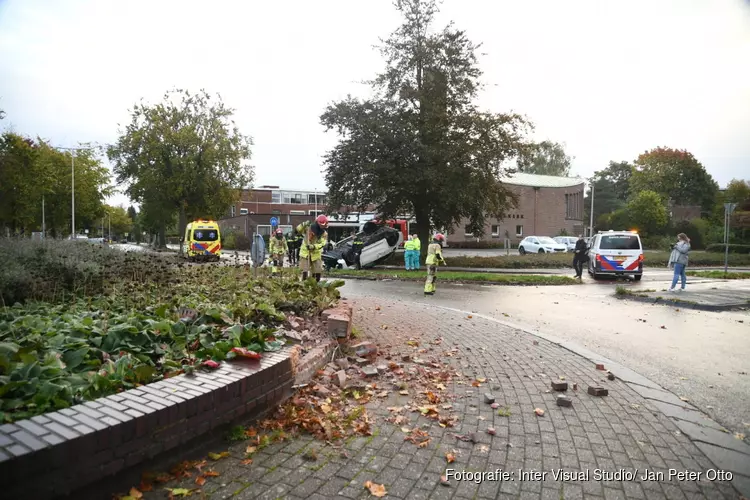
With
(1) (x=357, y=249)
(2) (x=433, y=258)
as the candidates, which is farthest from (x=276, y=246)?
(2) (x=433, y=258)

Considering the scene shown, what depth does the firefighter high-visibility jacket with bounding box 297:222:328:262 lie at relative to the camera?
10422mm

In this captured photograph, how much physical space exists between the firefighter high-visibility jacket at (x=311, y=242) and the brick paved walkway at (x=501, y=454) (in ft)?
20.1

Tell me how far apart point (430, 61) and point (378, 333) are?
69.2 ft

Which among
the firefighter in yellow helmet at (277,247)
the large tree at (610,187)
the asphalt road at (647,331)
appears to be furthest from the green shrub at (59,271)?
the large tree at (610,187)

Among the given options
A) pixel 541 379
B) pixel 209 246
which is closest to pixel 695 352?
pixel 541 379

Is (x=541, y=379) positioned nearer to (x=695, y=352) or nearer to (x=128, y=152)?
(x=695, y=352)

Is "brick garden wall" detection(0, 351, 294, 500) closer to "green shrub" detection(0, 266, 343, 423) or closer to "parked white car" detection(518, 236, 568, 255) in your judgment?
"green shrub" detection(0, 266, 343, 423)

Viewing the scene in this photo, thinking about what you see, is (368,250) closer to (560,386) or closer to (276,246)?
(276,246)

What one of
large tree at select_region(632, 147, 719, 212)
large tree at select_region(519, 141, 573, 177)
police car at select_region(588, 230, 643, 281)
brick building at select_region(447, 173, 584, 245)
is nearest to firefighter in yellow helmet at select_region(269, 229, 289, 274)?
police car at select_region(588, 230, 643, 281)

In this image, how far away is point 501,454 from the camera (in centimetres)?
321

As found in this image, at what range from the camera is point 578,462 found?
10.2 feet

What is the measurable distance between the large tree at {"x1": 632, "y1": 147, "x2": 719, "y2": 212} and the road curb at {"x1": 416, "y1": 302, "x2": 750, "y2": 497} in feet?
237

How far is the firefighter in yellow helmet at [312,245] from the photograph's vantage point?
34.1 ft

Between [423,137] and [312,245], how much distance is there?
16.0 metres
